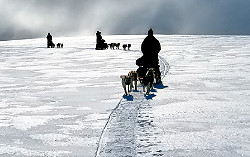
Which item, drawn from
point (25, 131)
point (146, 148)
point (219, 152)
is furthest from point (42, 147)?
point (219, 152)

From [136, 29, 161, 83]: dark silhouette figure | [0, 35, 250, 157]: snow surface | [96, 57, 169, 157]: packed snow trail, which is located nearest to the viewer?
[96, 57, 169, 157]: packed snow trail

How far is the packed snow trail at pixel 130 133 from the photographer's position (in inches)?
209

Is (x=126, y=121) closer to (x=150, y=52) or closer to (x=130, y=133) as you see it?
(x=130, y=133)

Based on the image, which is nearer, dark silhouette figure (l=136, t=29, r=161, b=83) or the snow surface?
the snow surface

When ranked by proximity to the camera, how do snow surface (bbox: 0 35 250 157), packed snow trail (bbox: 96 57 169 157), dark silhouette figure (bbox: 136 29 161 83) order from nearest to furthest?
1. packed snow trail (bbox: 96 57 169 157)
2. snow surface (bbox: 0 35 250 157)
3. dark silhouette figure (bbox: 136 29 161 83)

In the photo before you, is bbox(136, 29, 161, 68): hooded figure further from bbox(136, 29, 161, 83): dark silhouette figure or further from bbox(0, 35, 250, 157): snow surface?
bbox(0, 35, 250, 157): snow surface

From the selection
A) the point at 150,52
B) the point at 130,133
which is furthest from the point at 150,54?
the point at 130,133

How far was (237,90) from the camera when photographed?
10.8 metres

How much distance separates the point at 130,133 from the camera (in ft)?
20.6

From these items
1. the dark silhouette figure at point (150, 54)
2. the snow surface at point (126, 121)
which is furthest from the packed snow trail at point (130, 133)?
the dark silhouette figure at point (150, 54)

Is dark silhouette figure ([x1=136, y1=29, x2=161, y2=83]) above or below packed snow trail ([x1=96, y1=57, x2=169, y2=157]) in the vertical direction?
above

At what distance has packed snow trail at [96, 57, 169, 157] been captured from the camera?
5.32m

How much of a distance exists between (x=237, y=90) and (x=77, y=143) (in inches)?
265

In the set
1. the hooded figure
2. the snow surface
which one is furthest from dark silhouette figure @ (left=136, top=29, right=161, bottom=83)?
the snow surface
